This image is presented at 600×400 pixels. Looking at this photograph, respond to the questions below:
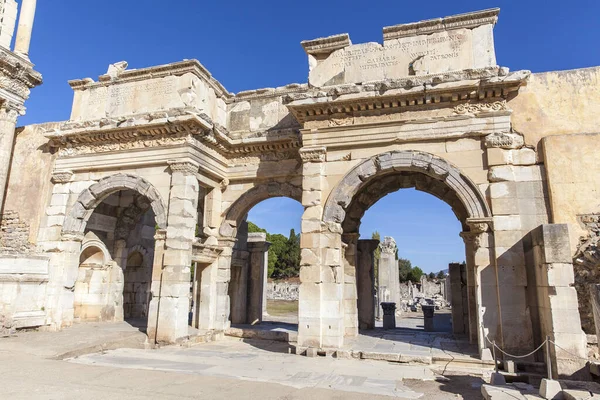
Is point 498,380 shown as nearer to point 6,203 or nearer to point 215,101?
point 215,101

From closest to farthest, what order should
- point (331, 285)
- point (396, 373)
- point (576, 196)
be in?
point (396, 373) → point (576, 196) → point (331, 285)

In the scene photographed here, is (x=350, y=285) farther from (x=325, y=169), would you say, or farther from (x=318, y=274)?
(x=325, y=169)

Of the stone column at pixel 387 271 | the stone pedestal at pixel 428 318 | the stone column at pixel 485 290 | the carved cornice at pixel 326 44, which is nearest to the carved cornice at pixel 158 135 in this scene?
the carved cornice at pixel 326 44

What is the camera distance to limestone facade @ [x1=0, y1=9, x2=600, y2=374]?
8.00 metres

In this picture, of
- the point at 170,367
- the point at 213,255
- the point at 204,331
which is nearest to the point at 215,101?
the point at 213,255

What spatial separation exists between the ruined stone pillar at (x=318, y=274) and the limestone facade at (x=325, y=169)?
31 millimetres

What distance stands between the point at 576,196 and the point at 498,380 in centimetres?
417

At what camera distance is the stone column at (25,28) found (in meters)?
12.9

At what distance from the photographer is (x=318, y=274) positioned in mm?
8742

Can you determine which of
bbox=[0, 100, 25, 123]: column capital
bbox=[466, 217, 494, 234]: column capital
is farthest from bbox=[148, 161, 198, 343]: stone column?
bbox=[466, 217, 494, 234]: column capital

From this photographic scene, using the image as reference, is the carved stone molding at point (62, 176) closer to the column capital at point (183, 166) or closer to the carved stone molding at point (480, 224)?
the column capital at point (183, 166)

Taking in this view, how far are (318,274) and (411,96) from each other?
4268mm

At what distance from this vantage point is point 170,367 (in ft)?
23.8

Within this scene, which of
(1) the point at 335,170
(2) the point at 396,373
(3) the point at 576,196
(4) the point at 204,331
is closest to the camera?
(2) the point at 396,373
